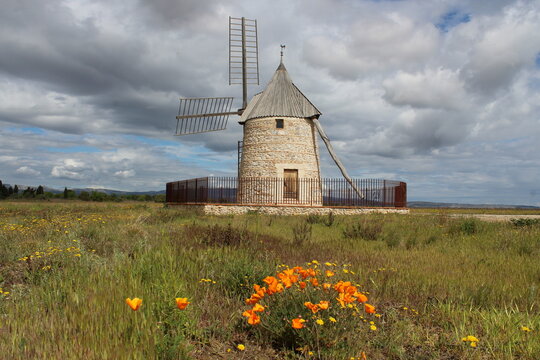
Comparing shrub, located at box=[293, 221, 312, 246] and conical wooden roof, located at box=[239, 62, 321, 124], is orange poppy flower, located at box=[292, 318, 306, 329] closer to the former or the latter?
shrub, located at box=[293, 221, 312, 246]

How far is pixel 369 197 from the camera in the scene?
76.3ft

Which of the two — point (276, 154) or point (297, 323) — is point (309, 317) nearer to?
point (297, 323)

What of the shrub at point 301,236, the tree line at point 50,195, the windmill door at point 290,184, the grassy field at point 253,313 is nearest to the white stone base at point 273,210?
the windmill door at point 290,184

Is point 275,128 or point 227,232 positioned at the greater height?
point 275,128

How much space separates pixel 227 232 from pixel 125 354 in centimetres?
548

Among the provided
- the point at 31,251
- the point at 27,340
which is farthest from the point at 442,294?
the point at 31,251

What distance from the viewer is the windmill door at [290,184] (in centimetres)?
2350

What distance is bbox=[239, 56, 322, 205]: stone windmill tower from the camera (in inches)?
927

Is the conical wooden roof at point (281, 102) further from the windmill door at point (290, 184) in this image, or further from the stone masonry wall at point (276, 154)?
the windmill door at point (290, 184)

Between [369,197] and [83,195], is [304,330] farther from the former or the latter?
[83,195]

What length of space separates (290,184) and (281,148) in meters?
2.22

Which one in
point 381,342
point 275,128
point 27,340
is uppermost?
point 275,128

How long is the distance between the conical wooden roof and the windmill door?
11.6 ft

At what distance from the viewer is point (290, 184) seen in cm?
2377
